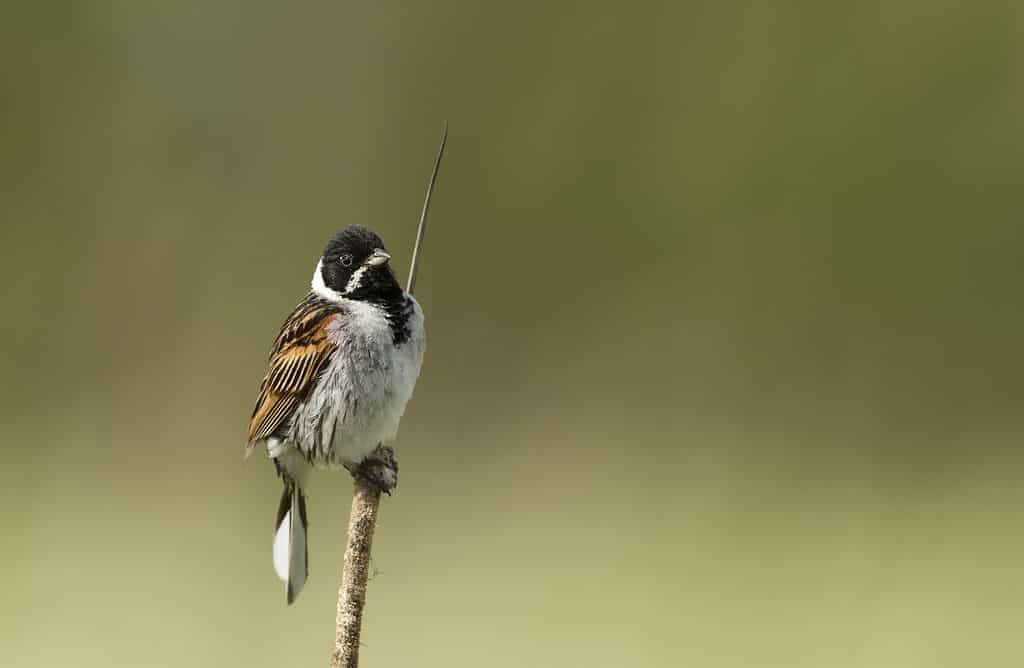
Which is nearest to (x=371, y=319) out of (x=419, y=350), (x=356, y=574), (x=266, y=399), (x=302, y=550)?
(x=419, y=350)

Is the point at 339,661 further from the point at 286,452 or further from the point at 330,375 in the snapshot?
the point at 286,452

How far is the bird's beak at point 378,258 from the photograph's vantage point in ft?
5.93

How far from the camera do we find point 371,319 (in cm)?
193

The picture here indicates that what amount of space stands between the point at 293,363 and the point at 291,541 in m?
0.36

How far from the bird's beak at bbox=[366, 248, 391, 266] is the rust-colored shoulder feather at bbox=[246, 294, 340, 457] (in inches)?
7.2

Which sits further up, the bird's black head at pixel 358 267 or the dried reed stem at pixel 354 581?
the bird's black head at pixel 358 267

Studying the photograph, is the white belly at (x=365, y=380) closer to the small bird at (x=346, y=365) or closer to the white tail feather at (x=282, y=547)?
the small bird at (x=346, y=365)

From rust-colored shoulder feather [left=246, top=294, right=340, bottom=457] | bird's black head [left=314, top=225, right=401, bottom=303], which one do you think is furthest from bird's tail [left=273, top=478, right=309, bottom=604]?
bird's black head [left=314, top=225, right=401, bottom=303]

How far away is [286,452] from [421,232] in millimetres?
1038

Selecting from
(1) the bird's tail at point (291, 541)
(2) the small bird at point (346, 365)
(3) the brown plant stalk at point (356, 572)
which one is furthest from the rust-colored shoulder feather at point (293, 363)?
(3) the brown plant stalk at point (356, 572)

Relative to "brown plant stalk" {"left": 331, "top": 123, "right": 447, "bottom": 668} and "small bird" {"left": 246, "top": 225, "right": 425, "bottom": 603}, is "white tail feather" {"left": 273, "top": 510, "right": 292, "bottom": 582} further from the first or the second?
"brown plant stalk" {"left": 331, "top": 123, "right": 447, "bottom": 668}

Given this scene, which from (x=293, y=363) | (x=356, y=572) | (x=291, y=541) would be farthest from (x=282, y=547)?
(x=356, y=572)

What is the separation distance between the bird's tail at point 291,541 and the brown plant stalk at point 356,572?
589 millimetres

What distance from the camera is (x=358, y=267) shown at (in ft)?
6.11
